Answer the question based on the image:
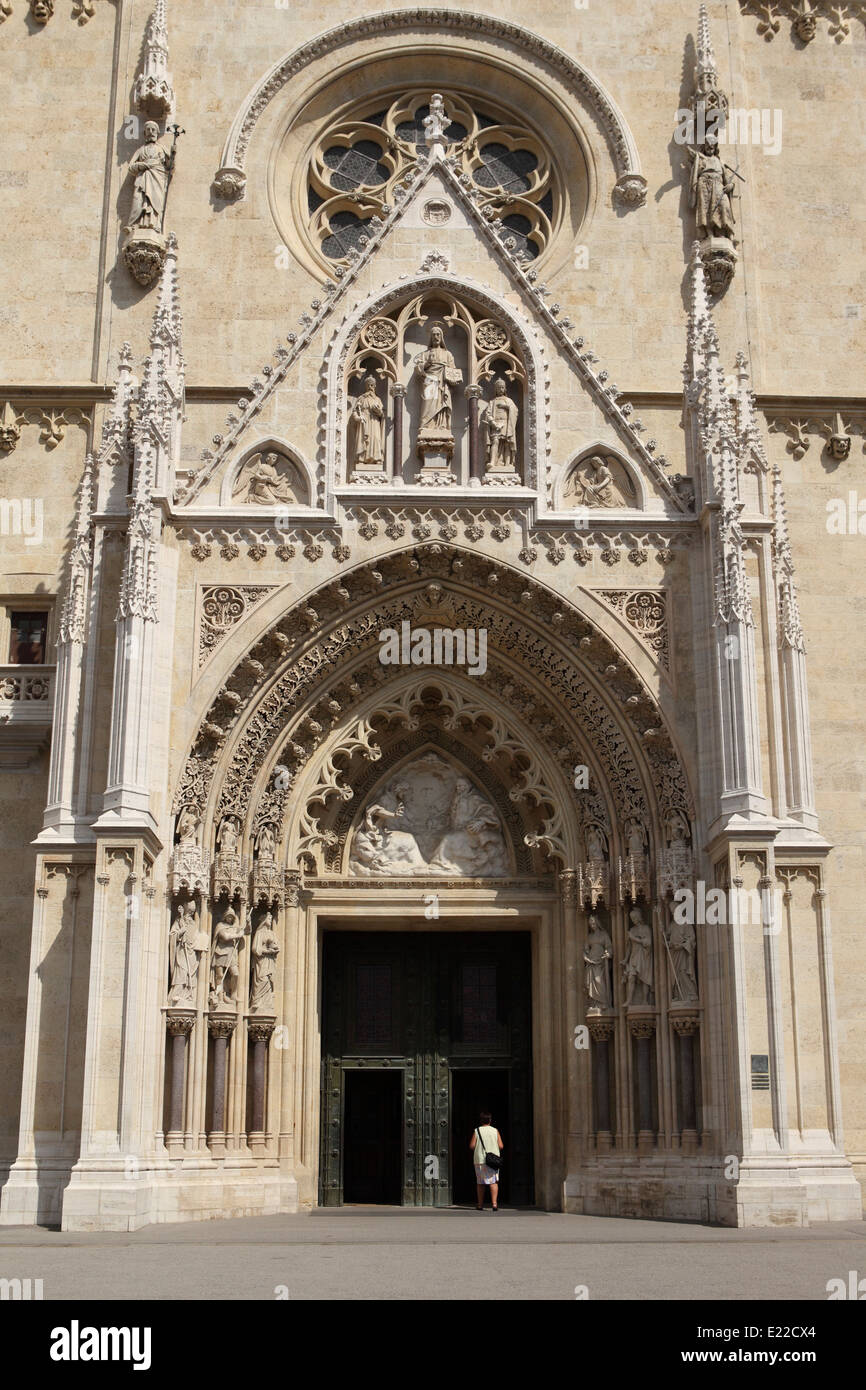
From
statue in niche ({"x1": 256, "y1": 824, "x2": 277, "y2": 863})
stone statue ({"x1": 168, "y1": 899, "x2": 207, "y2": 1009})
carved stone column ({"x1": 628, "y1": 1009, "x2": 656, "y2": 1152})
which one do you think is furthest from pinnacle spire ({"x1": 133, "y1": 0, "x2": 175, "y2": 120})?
carved stone column ({"x1": 628, "y1": 1009, "x2": 656, "y2": 1152})

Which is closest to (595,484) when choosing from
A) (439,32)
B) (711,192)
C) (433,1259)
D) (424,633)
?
(424,633)

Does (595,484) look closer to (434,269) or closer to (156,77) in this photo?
(434,269)

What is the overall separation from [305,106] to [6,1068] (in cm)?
1424

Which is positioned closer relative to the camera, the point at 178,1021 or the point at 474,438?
the point at 178,1021

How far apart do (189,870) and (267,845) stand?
1.25 m

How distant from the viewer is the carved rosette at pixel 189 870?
17312mm

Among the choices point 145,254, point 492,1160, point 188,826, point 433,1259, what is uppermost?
point 145,254

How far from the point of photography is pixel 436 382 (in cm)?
1938

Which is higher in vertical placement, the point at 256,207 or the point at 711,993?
the point at 256,207

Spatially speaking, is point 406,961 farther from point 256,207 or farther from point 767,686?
point 256,207

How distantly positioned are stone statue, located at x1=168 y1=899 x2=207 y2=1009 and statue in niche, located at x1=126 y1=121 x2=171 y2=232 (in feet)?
32.5

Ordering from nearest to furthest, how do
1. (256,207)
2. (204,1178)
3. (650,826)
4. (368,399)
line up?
(204,1178) → (650,826) → (368,399) → (256,207)

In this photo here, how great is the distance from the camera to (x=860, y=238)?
22281 mm
